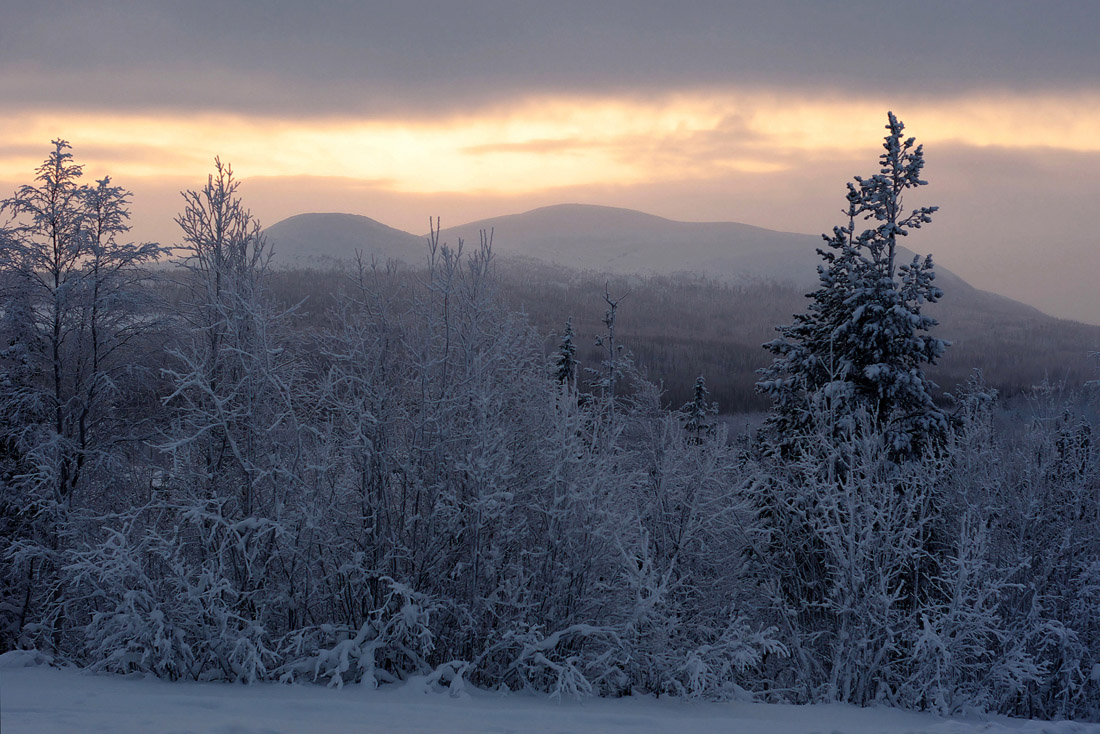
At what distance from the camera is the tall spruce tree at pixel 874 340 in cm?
2002

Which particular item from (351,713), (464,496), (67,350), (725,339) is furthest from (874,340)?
(725,339)

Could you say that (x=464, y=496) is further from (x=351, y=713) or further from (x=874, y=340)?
(x=874, y=340)

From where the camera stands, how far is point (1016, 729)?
10695 mm

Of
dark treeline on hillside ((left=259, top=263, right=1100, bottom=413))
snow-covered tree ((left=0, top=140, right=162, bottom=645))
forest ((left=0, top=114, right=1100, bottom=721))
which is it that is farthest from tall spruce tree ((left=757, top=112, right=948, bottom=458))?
dark treeline on hillside ((left=259, top=263, right=1100, bottom=413))

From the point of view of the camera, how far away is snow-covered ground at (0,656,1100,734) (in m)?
8.94

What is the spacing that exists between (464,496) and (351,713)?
4.41 m

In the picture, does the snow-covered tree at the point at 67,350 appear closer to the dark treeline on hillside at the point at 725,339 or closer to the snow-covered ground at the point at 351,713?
the snow-covered ground at the point at 351,713

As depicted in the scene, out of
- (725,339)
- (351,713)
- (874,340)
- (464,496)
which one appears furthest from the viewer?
(725,339)

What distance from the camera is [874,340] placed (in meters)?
20.2

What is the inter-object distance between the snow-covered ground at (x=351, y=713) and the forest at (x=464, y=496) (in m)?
0.52

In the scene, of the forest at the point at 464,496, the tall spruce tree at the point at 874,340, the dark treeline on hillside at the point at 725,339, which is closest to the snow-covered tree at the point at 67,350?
the forest at the point at 464,496

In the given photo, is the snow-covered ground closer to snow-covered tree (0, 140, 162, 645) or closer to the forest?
the forest

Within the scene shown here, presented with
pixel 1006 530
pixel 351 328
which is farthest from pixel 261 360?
pixel 1006 530

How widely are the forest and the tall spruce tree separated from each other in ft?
0.29
